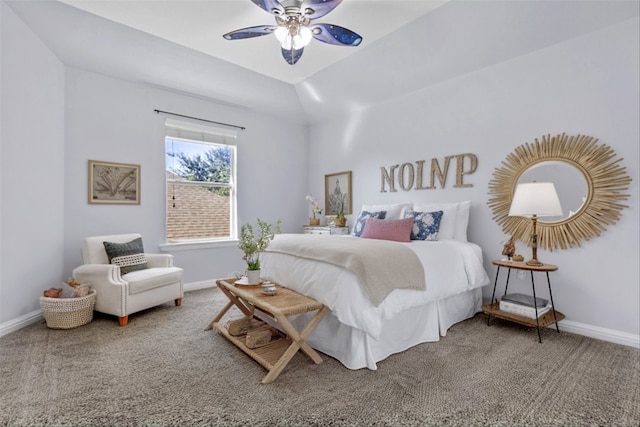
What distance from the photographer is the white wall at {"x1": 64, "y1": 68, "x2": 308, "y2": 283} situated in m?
3.64

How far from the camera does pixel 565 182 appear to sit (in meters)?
2.93

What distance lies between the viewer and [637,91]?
2.56m

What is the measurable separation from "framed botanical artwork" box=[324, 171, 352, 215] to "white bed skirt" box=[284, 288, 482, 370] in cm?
242

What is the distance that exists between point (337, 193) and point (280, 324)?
336 centimetres

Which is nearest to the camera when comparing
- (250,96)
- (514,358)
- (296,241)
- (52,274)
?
(514,358)

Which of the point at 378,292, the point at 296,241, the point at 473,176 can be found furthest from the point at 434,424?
the point at 473,176

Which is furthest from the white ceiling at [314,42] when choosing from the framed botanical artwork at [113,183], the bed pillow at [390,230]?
the bed pillow at [390,230]

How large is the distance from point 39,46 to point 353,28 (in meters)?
3.09

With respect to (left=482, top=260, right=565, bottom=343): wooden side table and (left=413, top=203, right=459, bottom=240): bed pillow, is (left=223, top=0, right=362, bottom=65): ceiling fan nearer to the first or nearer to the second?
(left=413, top=203, right=459, bottom=240): bed pillow

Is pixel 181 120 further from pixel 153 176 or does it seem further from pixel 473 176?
pixel 473 176

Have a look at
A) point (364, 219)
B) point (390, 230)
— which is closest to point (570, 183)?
point (390, 230)

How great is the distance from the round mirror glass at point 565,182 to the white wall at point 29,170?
475cm

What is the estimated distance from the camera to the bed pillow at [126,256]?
3.35 m

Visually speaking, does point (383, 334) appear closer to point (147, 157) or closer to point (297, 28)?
point (297, 28)
